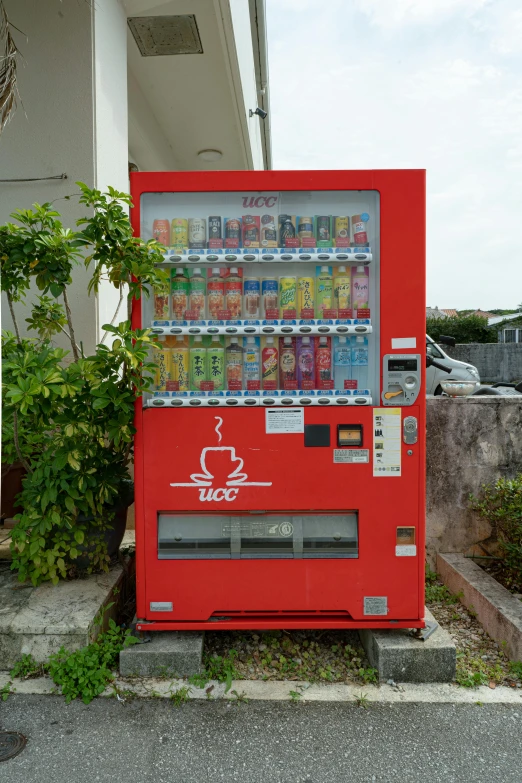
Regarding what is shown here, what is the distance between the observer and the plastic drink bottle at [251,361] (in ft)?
Answer: 9.05

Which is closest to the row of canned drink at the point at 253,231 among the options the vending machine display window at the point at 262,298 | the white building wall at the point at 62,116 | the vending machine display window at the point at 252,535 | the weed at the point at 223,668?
the vending machine display window at the point at 262,298

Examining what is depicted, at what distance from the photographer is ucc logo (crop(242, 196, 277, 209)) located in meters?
2.74

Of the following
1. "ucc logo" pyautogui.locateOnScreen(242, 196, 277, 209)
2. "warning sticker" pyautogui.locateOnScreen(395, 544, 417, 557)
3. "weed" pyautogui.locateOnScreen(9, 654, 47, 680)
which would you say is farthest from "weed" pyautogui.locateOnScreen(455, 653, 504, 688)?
"ucc logo" pyautogui.locateOnScreen(242, 196, 277, 209)

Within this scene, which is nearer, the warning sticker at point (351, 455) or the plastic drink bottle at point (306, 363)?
the warning sticker at point (351, 455)

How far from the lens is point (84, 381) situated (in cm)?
262

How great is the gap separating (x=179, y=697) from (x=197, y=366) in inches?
63.1

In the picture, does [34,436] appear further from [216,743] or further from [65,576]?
[216,743]

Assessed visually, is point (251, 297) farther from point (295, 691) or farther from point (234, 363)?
point (295, 691)

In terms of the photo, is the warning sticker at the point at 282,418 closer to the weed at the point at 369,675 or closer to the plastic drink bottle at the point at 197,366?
the plastic drink bottle at the point at 197,366

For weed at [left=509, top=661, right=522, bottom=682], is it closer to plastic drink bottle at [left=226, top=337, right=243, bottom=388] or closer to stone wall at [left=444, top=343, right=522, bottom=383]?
plastic drink bottle at [left=226, top=337, right=243, bottom=388]

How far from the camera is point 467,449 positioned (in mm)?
3752

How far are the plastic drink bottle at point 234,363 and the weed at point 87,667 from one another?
142cm

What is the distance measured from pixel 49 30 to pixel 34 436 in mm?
2903

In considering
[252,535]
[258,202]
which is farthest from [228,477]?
[258,202]
